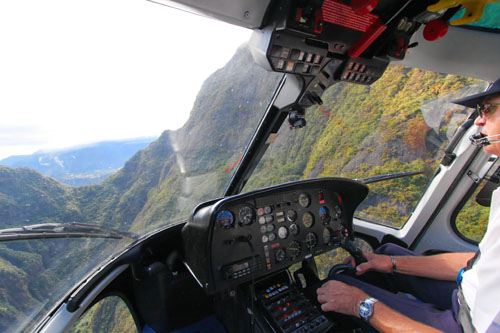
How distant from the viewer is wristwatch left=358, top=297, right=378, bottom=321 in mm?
1355

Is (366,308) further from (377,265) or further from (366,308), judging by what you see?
(377,265)

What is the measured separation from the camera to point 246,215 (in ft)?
5.74

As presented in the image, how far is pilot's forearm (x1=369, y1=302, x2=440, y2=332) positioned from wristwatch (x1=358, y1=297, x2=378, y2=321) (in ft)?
0.06

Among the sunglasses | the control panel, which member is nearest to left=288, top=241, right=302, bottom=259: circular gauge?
the control panel

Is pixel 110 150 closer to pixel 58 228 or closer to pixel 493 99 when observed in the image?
pixel 58 228

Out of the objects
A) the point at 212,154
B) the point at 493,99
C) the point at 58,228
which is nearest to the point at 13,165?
the point at 58,228

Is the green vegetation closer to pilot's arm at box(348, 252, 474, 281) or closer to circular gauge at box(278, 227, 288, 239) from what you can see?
circular gauge at box(278, 227, 288, 239)

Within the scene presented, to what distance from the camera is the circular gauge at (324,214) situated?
6.88 feet

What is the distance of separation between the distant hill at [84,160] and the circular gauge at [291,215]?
1.17m

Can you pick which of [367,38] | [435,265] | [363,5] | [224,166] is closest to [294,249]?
[224,166]

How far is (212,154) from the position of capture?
1.95 metres

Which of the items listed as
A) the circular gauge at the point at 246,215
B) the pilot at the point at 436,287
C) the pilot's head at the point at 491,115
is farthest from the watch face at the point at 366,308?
the pilot's head at the point at 491,115

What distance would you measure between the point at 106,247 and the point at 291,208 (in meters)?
1.35

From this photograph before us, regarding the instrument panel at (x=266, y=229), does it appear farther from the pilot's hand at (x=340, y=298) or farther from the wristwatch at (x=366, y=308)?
the wristwatch at (x=366, y=308)
